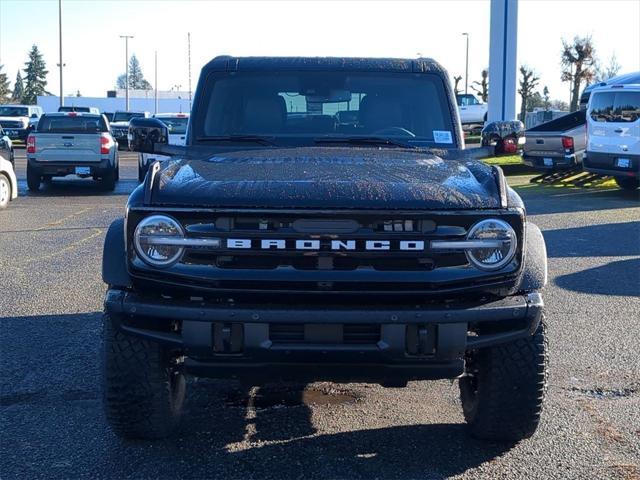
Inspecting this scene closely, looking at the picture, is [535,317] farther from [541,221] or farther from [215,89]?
[541,221]

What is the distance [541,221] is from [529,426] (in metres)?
9.98

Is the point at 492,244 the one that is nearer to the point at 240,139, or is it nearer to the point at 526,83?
the point at 240,139

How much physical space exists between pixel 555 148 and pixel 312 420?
17.2 metres

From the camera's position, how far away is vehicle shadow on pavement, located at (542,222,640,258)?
1060cm

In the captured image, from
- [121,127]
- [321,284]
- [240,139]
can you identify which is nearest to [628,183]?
[240,139]

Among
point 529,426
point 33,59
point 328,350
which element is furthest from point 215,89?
point 33,59

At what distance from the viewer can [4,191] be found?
1491 centimetres

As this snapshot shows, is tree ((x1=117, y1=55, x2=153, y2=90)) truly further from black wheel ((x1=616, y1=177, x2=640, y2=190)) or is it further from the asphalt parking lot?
the asphalt parking lot

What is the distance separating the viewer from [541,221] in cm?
1373

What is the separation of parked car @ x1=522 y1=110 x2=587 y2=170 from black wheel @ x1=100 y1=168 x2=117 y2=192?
982cm

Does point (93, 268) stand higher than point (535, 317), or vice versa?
point (535, 317)

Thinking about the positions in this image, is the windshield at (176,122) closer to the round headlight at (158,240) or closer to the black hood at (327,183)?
the black hood at (327,183)

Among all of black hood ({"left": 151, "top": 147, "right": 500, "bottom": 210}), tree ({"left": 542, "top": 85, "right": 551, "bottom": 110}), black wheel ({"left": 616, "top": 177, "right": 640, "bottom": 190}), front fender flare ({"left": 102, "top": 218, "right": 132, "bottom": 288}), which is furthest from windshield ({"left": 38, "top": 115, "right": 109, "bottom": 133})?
tree ({"left": 542, "top": 85, "right": 551, "bottom": 110})

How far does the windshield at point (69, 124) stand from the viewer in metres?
18.7
